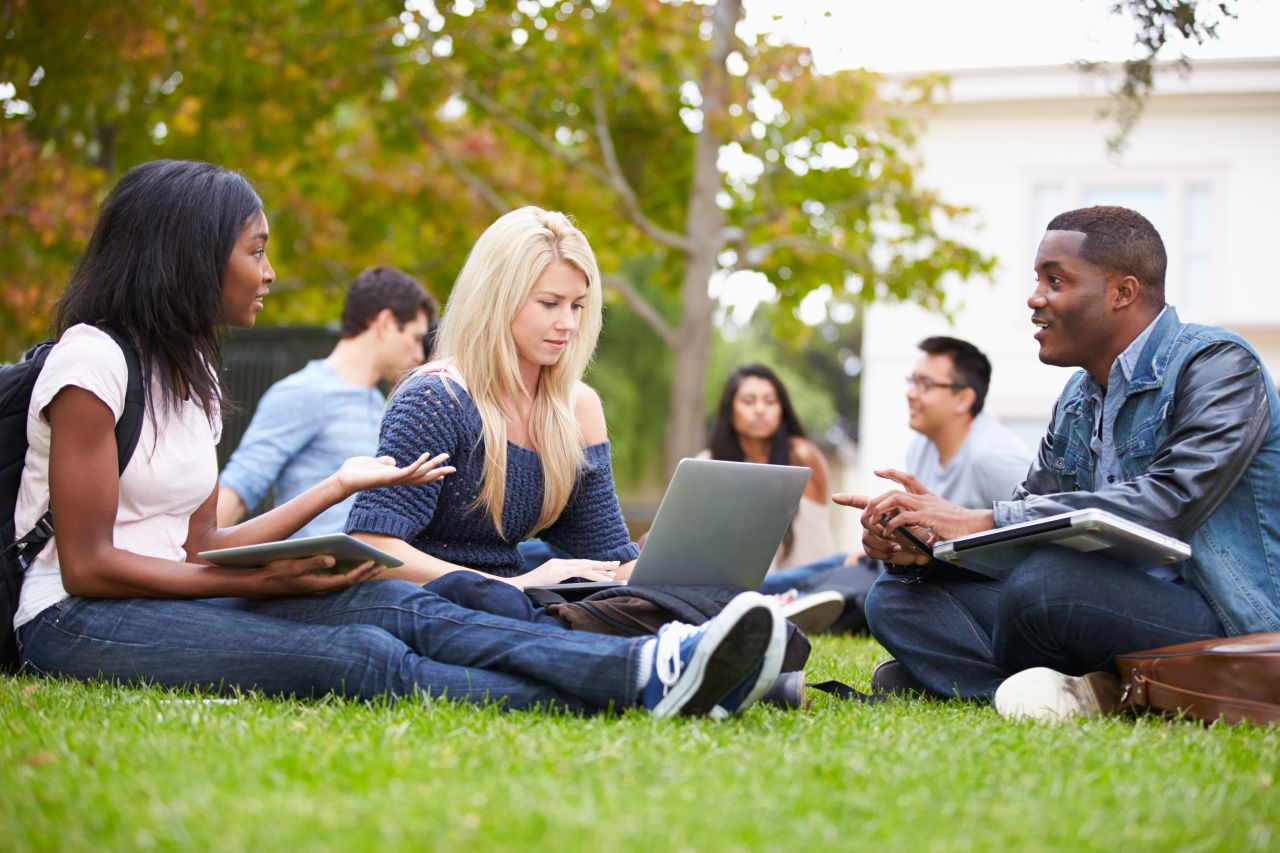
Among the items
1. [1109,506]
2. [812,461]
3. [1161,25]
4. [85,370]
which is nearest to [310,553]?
[85,370]

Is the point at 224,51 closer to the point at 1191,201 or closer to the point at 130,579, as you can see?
the point at 130,579

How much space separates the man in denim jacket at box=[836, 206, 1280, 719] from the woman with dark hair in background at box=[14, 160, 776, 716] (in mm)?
1182

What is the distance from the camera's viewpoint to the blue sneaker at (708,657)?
11.0ft

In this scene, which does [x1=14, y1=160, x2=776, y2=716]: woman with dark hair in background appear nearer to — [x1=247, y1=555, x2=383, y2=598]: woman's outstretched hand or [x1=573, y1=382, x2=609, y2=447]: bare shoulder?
[x1=247, y1=555, x2=383, y2=598]: woman's outstretched hand

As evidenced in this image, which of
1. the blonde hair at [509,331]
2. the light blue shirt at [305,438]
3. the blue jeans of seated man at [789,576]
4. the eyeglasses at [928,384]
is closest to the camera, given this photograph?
the blonde hair at [509,331]

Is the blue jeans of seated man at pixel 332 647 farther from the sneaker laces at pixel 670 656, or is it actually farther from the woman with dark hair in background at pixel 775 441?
the woman with dark hair in background at pixel 775 441

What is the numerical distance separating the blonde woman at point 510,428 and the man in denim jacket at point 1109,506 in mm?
1009

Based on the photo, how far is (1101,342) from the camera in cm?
450

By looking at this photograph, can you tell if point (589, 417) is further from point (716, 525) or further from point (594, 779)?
point (594, 779)

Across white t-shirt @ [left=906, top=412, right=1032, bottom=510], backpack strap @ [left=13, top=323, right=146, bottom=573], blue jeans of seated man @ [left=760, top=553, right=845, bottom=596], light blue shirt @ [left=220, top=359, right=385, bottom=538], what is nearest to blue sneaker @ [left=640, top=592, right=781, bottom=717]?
backpack strap @ [left=13, top=323, right=146, bottom=573]

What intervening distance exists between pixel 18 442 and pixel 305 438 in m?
3.07

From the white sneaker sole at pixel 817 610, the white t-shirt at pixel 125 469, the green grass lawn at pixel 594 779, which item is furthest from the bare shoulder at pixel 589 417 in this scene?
the white sneaker sole at pixel 817 610

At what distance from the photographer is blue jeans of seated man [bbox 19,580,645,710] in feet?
12.2

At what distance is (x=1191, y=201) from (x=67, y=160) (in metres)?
13.7
